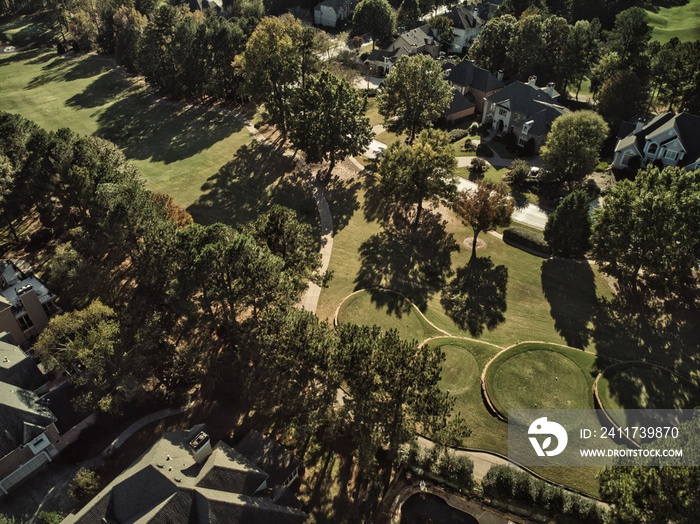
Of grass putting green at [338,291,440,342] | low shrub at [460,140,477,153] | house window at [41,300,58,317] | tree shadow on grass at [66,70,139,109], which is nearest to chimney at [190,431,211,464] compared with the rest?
grass putting green at [338,291,440,342]

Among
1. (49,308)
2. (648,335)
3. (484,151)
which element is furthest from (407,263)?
(49,308)

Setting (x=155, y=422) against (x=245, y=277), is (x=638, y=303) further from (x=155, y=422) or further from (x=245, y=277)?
(x=155, y=422)

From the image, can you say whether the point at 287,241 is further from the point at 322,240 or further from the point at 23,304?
the point at 23,304

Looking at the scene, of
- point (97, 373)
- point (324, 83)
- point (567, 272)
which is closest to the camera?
point (97, 373)

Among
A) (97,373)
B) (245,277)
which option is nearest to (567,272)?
(245,277)

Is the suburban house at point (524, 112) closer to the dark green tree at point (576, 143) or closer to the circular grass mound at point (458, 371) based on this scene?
the dark green tree at point (576, 143)

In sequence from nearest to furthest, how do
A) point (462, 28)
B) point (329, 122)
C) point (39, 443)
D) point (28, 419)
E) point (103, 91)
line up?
point (28, 419)
point (39, 443)
point (329, 122)
point (103, 91)
point (462, 28)
